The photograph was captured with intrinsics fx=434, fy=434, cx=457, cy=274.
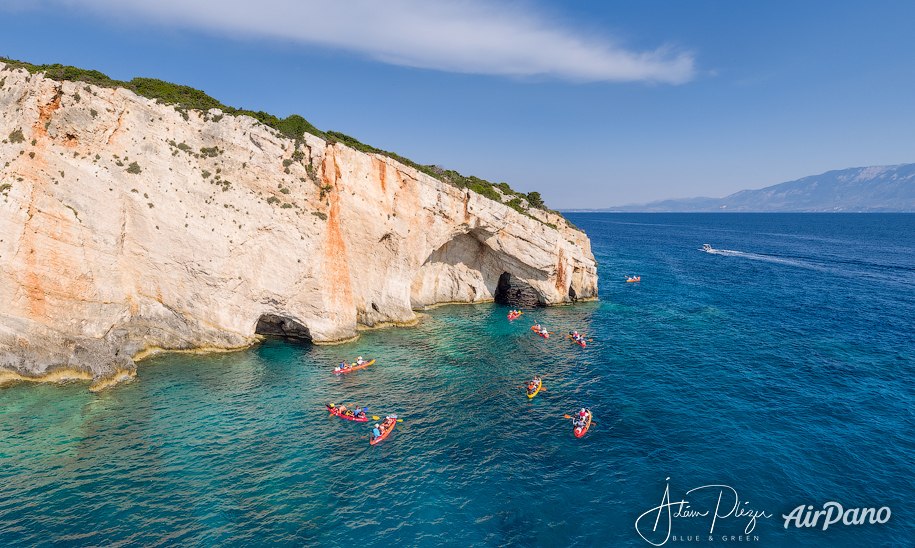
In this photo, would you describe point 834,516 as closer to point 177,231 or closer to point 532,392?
point 532,392

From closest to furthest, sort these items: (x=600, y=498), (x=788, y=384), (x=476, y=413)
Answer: (x=600, y=498) < (x=476, y=413) < (x=788, y=384)

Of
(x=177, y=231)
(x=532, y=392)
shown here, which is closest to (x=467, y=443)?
(x=532, y=392)

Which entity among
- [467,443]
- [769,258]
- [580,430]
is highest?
[769,258]

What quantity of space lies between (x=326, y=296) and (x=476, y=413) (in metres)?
20.3

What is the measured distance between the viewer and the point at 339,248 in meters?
45.0

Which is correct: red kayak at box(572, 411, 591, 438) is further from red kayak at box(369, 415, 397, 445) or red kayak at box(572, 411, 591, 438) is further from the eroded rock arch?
the eroded rock arch

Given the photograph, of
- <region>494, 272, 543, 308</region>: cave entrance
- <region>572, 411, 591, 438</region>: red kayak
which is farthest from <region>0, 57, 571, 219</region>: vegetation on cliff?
<region>572, 411, 591, 438</region>: red kayak

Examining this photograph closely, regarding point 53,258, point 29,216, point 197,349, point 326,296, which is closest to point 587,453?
point 326,296

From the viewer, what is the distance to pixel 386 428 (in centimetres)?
2827

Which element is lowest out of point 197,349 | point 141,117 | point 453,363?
point 453,363

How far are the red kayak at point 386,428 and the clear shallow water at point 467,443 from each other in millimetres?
520

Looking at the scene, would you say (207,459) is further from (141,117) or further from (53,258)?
(141,117)

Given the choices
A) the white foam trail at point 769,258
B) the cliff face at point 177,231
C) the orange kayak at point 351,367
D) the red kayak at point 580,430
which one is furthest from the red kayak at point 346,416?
the white foam trail at point 769,258

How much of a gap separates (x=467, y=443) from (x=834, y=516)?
63.1ft
